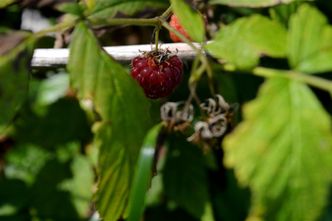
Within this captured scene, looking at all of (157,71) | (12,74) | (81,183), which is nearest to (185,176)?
(81,183)

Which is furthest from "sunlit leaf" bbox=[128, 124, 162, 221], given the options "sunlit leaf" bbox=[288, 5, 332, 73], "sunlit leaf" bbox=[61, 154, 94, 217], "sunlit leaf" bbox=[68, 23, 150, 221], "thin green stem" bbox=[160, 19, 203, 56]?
"sunlit leaf" bbox=[61, 154, 94, 217]

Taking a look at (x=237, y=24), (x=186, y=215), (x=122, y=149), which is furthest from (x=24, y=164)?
A: (x=237, y=24)

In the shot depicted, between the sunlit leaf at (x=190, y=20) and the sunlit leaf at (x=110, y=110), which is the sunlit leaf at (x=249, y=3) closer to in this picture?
the sunlit leaf at (x=190, y=20)

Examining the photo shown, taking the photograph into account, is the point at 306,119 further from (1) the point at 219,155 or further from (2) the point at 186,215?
(2) the point at 186,215

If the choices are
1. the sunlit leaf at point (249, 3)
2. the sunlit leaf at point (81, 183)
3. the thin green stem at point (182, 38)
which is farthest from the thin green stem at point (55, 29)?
the sunlit leaf at point (81, 183)

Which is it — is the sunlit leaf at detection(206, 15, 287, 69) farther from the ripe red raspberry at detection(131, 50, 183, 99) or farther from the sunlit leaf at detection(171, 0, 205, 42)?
the ripe red raspberry at detection(131, 50, 183, 99)

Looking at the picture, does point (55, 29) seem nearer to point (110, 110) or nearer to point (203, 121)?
point (110, 110)
